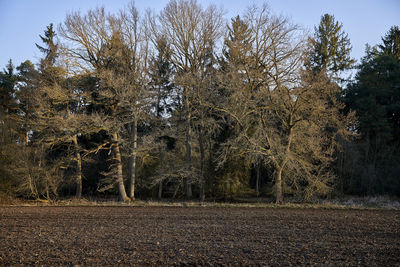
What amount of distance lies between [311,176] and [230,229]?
9.76 metres

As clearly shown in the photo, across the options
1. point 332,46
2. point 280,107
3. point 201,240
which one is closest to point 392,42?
point 332,46

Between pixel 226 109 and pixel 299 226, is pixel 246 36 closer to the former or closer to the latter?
pixel 226 109

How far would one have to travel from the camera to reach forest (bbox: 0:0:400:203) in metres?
18.6

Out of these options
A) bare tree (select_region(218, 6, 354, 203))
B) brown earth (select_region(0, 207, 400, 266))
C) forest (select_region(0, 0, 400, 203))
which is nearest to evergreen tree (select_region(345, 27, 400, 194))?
forest (select_region(0, 0, 400, 203))

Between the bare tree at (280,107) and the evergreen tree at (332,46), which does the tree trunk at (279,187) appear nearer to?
the bare tree at (280,107)

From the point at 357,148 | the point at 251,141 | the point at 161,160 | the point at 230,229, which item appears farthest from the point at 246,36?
the point at 357,148

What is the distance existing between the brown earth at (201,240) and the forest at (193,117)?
6.54 meters

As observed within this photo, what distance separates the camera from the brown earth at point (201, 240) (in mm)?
6883

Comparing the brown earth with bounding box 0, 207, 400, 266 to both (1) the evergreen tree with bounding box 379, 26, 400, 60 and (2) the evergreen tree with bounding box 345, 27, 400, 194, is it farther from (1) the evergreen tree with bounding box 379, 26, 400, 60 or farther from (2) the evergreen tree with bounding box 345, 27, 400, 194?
(1) the evergreen tree with bounding box 379, 26, 400, 60

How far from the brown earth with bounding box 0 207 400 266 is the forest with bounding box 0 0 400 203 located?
6.54m

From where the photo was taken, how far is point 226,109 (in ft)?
62.1

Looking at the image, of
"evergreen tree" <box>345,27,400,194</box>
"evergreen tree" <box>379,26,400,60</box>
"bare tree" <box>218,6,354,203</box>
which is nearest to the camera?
"bare tree" <box>218,6,354,203</box>

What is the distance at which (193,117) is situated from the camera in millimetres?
21656

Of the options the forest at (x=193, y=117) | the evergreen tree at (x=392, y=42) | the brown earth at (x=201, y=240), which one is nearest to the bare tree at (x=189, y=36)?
the forest at (x=193, y=117)
